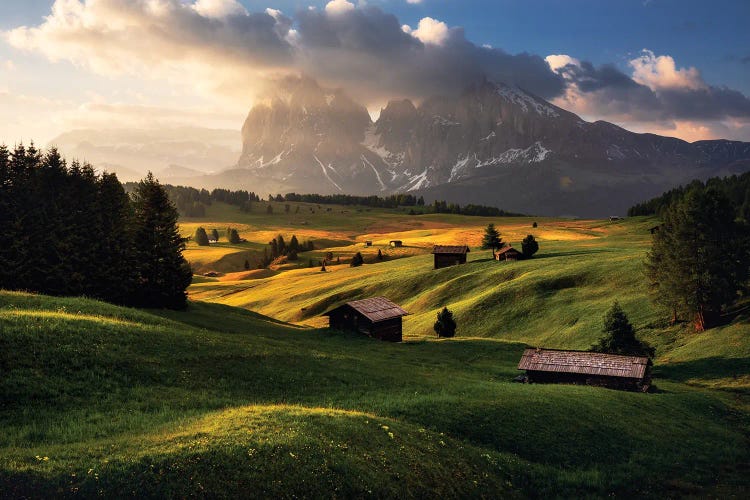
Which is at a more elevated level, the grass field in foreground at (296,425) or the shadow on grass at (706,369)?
the grass field in foreground at (296,425)

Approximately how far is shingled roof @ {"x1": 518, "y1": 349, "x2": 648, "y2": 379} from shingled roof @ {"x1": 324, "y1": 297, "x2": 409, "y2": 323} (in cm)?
1884

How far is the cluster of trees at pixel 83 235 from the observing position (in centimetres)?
4600

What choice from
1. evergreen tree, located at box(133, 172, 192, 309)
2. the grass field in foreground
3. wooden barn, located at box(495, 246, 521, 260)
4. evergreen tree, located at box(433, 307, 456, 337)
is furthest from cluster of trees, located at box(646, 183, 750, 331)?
evergreen tree, located at box(133, 172, 192, 309)

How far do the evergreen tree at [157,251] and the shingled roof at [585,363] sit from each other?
3598cm

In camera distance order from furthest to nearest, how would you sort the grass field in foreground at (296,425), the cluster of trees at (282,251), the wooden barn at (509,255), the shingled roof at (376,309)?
the cluster of trees at (282,251), the wooden barn at (509,255), the shingled roof at (376,309), the grass field in foreground at (296,425)

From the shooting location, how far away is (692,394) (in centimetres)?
4078

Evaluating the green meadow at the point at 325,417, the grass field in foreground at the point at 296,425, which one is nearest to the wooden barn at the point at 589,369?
the green meadow at the point at 325,417

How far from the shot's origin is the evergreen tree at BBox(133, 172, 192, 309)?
5459cm

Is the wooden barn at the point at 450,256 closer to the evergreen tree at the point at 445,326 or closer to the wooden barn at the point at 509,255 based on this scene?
the wooden barn at the point at 509,255

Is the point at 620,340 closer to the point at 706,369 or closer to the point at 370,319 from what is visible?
the point at 706,369

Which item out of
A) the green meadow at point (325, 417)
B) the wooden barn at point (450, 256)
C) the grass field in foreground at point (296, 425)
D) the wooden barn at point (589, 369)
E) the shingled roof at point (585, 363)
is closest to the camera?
the grass field in foreground at point (296, 425)

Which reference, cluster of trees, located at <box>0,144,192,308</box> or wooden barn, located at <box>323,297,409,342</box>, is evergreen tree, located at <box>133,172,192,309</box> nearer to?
cluster of trees, located at <box>0,144,192,308</box>

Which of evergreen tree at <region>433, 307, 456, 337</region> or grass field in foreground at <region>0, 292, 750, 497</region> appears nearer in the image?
grass field in foreground at <region>0, 292, 750, 497</region>

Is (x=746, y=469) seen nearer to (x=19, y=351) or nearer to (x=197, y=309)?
(x=19, y=351)
